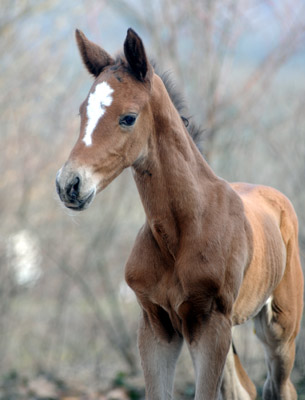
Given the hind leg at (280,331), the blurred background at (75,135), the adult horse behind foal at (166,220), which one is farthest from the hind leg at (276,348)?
the blurred background at (75,135)

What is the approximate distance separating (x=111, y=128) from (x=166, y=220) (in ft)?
2.10

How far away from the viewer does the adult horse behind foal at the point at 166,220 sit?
307 cm

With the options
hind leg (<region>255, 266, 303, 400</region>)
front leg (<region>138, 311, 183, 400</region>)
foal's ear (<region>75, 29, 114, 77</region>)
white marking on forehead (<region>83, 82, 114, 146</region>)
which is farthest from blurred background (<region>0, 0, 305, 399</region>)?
white marking on forehead (<region>83, 82, 114, 146</region>)

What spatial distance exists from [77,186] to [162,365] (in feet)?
4.04

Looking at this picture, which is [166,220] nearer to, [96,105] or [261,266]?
[96,105]

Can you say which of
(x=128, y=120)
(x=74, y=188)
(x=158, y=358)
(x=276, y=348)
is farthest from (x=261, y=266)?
(x=74, y=188)

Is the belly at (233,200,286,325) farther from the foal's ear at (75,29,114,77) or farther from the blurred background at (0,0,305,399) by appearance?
the blurred background at (0,0,305,399)

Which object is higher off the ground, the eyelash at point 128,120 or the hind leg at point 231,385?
the eyelash at point 128,120

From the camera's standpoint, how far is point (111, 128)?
9.96 feet

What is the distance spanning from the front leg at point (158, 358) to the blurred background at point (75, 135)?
138 inches

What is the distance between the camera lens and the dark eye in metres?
3.07

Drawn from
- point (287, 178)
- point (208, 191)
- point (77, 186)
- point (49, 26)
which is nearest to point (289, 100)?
point (287, 178)

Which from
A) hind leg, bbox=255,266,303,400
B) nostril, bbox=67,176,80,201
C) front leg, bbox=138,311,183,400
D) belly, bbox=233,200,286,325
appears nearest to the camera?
nostril, bbox=67,176,80,201

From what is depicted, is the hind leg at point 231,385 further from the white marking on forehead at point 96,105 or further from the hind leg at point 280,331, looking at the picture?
the white marking on forehead at point 96,105
